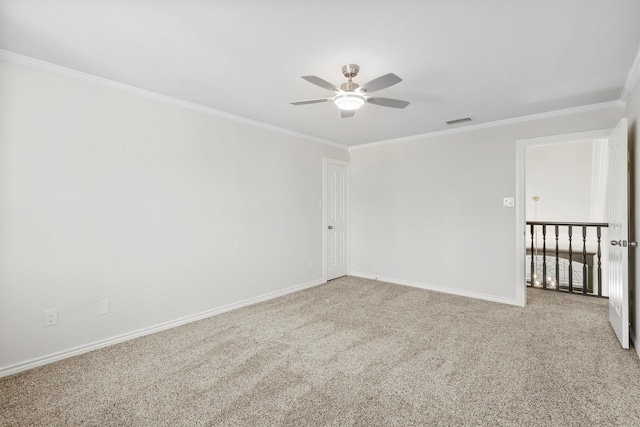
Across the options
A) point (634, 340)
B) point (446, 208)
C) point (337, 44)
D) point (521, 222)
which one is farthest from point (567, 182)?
point (337, 44)

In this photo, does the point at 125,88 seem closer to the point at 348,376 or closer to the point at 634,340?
the point at 348,376

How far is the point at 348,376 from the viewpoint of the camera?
2.23 metres

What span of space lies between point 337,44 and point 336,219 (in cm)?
335

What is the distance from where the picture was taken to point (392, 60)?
92.1 inches

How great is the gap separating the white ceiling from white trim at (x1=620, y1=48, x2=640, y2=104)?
4cm

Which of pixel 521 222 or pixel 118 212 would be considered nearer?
pixel 118 212

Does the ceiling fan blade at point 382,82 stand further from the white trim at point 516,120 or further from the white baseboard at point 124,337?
the white baseboard at point 124,337

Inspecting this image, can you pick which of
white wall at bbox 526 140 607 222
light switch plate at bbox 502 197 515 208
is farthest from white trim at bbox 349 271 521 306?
white wall at bbox 526 140 607 222

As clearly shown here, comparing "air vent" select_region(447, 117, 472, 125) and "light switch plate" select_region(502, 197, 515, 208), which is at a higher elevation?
"air vent" select_region(447, 117, 472, 125)

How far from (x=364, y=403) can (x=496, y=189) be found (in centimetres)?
325

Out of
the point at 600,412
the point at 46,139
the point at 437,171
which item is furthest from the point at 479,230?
the point at 46,139

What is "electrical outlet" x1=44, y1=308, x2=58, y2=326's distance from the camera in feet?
7.98

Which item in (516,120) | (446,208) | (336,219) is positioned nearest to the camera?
(516,120)

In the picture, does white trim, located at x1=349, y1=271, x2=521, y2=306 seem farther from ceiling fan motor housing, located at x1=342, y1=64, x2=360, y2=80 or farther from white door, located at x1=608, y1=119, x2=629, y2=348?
ceiling fan motor housing, located at x1=342, y1=64, x2=360, y2=80
